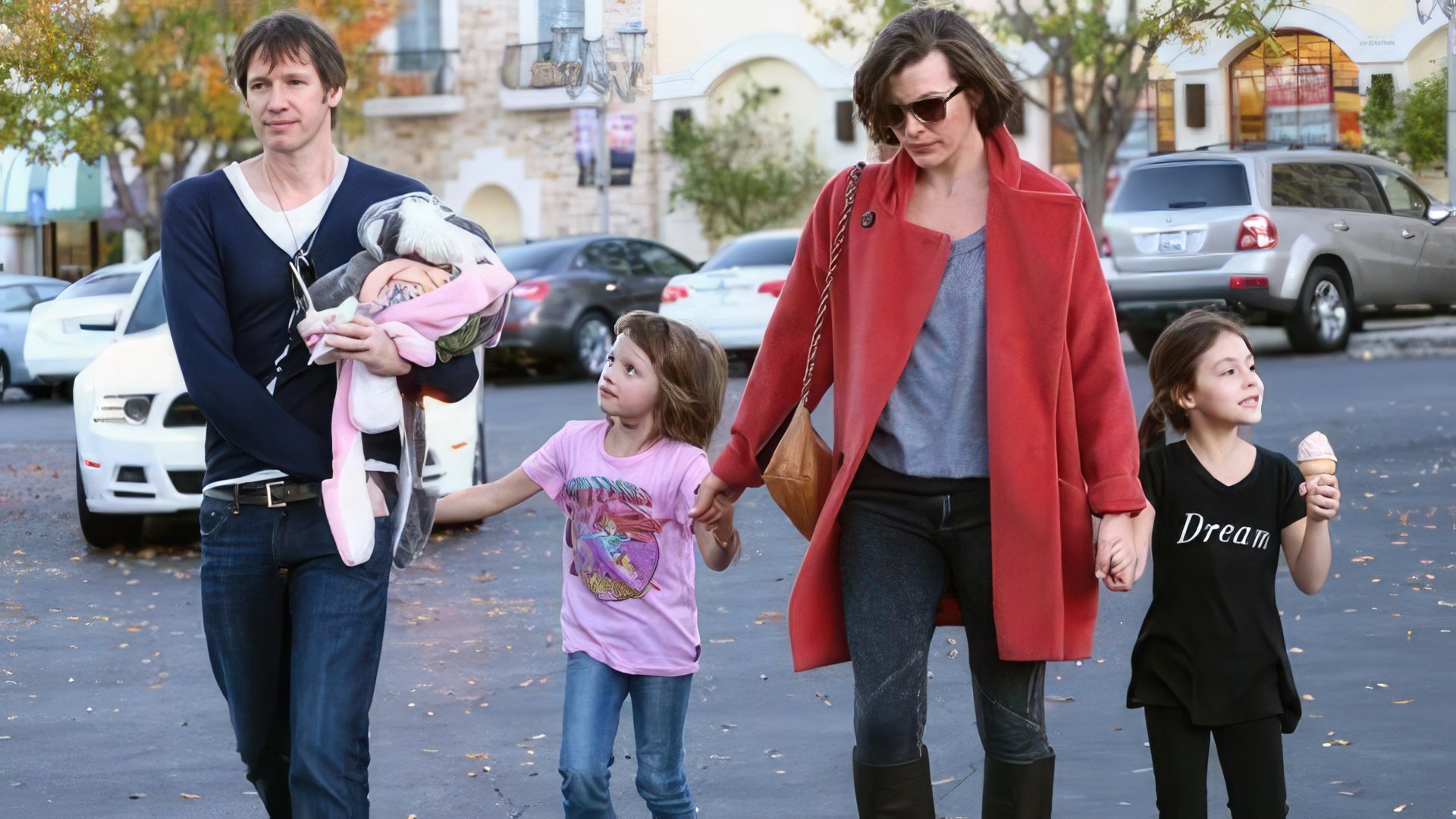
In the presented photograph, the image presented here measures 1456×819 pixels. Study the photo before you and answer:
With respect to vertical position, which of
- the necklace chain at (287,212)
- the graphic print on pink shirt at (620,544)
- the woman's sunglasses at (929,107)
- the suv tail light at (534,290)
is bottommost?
the graphic print on pink shirt at (620,544)

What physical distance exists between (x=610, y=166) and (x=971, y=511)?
82.1 feet

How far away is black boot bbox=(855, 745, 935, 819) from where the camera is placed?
142 inches

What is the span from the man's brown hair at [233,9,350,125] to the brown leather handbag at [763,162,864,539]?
3.20 feet

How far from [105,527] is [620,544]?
6.51 meters

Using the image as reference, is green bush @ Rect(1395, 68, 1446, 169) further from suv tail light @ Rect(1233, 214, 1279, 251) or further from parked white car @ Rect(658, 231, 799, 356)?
parked white car @ Rect(658, 231, 799, 356)

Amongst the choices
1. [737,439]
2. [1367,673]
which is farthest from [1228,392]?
[1367,673]

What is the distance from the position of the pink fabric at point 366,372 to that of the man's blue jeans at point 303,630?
0.09 meters

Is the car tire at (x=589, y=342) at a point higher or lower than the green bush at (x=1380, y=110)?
lower

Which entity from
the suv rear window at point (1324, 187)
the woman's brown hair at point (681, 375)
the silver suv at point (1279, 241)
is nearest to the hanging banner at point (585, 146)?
the silver suv at point (1279, 241)

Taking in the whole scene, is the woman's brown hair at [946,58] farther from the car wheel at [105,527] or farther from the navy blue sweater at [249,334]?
the car wheel at [105,527]

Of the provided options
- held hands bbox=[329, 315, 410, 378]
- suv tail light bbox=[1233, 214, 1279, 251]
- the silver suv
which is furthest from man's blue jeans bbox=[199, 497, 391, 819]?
suv tail light bbox=[1233, 214, 1279, 251]

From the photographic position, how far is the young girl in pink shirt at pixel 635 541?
403 centimetres

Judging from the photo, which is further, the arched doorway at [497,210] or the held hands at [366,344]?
the arched doorway at [497,210]

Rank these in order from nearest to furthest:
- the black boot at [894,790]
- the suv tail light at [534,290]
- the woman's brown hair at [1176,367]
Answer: the black boot at [894,790] → the woman's brown hair at [1176,367] → the suv tail light at [534,290]
